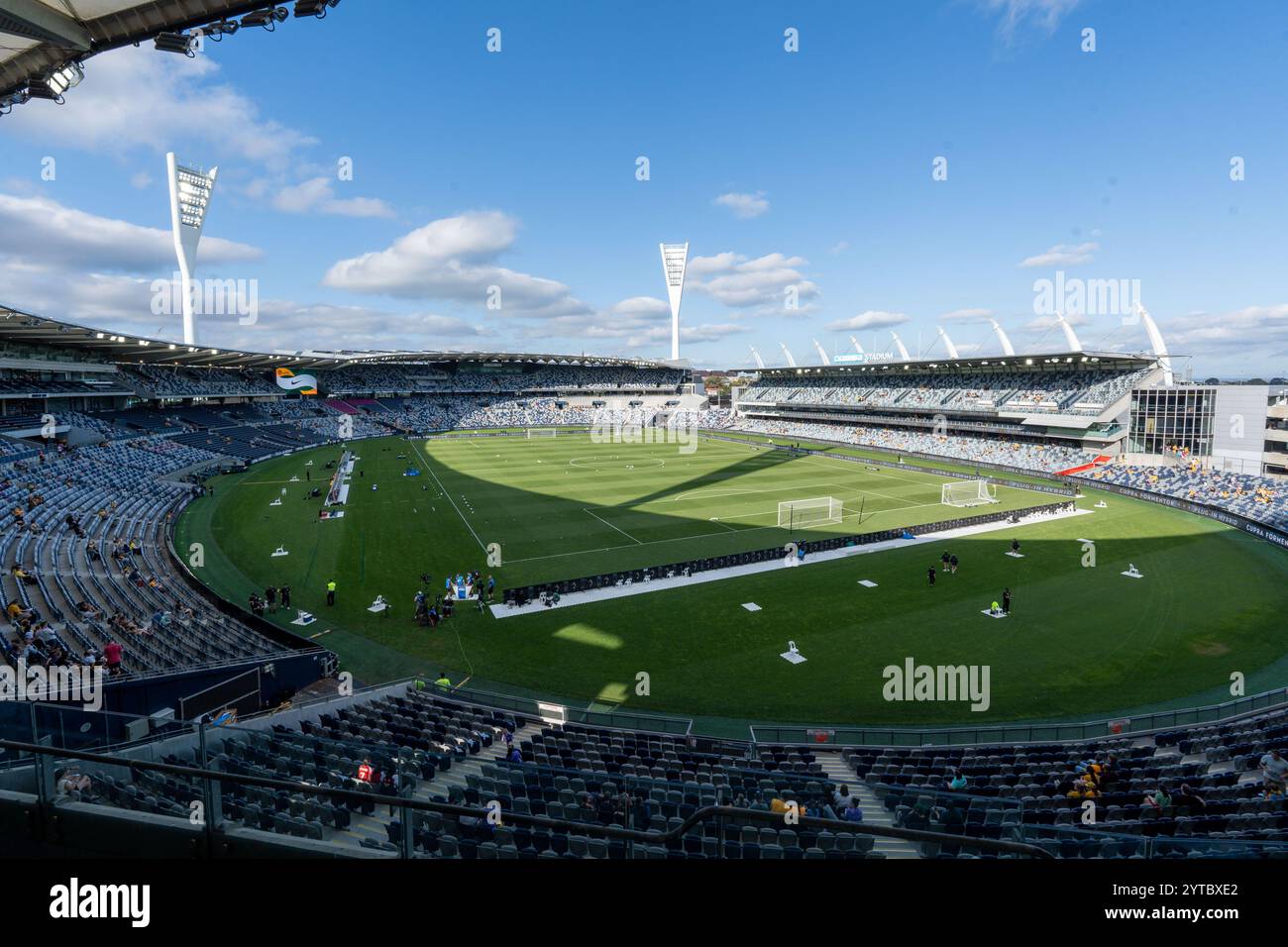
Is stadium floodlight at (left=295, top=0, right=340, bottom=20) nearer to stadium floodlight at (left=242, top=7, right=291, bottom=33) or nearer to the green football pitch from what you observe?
stadium floodlight at (left=242, top=7, right=291, bottom=33)

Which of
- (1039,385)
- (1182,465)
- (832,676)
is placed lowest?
(832,676)

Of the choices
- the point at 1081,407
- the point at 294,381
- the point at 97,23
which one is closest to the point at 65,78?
the point at 97,23

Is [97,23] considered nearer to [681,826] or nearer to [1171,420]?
[681,826]

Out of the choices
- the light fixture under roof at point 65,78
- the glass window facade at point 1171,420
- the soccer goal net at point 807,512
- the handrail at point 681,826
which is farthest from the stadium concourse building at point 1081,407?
the light fixture under roof at point 65,78

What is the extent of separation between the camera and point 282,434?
8131cm

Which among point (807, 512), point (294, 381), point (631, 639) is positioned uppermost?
point (294, 381)

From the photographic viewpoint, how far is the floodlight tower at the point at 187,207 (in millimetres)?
86750

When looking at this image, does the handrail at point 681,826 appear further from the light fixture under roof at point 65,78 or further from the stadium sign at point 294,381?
the stadium sign at point 294,381

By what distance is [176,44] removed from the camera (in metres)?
12.3

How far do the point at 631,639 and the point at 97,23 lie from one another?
21.4 metres

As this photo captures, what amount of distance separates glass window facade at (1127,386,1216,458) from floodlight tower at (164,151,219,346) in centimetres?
11341
